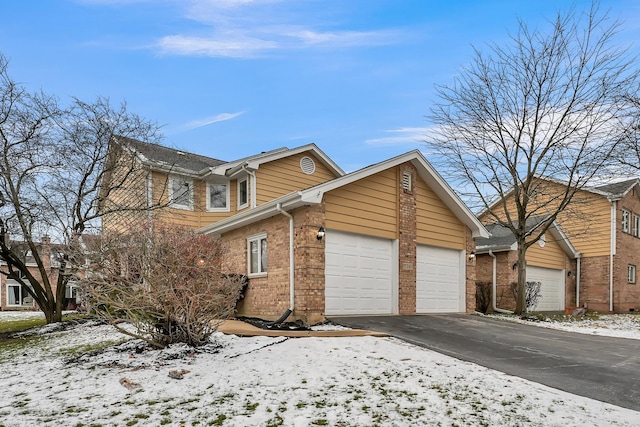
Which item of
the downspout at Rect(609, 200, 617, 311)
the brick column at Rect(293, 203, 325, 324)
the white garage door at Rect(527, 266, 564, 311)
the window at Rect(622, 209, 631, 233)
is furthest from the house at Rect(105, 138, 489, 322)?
the window at Rect(622, 209, 631, 233)

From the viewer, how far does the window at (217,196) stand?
56.9 feet

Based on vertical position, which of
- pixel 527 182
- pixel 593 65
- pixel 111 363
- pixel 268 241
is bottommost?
pixel 111 363

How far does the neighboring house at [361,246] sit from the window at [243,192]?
3085mm

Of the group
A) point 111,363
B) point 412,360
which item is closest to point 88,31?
point 111,363

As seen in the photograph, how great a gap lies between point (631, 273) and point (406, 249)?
16948 millimetres

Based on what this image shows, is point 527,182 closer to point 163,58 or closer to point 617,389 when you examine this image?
point 617,389

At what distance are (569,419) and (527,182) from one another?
43.3ft

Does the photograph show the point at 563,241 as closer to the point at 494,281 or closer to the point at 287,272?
the point at 494,281

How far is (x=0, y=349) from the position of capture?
29.6 feet

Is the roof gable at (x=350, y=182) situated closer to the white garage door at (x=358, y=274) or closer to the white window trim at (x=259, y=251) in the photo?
the white window trim at (x=259, y=251)

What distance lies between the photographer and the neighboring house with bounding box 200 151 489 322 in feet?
33.8

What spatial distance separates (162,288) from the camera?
260 inches

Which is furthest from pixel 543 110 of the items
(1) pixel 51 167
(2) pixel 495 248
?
(1) pixel 51 167

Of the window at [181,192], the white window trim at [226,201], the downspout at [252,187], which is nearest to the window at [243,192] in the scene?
the downspout at [252,187]
